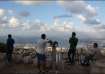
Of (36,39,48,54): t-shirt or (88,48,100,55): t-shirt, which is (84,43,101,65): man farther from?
(36,39,48,54): t-shirt

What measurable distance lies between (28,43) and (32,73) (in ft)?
23.3

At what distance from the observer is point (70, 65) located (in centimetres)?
1922

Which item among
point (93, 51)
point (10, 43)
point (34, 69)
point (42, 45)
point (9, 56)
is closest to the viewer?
point (42, 45)

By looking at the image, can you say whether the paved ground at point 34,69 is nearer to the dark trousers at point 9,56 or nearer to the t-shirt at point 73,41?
the dark trousers at point 9,56

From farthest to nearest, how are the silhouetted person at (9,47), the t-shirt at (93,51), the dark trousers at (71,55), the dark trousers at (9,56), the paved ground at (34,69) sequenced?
the dark trousers at (9,56), the dark trousers at (71,55), the silhouetted person at (9,47), the t-shirt at (93,51), the paved ground at (34,69)

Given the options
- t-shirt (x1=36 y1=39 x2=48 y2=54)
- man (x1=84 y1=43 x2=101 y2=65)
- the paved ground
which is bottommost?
the paved ground

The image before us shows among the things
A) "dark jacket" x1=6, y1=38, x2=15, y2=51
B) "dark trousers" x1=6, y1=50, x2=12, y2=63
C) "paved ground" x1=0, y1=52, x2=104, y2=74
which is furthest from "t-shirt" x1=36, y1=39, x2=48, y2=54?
"dark trousers" x1=6, y1=50, x2=12, y2=63

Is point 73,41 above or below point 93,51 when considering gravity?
above

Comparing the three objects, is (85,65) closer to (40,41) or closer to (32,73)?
(32,73)

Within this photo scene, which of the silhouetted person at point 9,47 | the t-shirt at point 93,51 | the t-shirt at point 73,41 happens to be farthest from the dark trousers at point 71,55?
the silhouetted person at point 9,47

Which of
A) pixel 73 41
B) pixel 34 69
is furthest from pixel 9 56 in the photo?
pixel 73 41

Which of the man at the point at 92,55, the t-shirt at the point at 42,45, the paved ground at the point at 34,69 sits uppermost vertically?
the t-shirt at the point at 42,45

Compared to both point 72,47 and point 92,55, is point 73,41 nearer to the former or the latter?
point 72,47

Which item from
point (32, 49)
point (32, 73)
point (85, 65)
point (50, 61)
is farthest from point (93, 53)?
point (32, 49)
